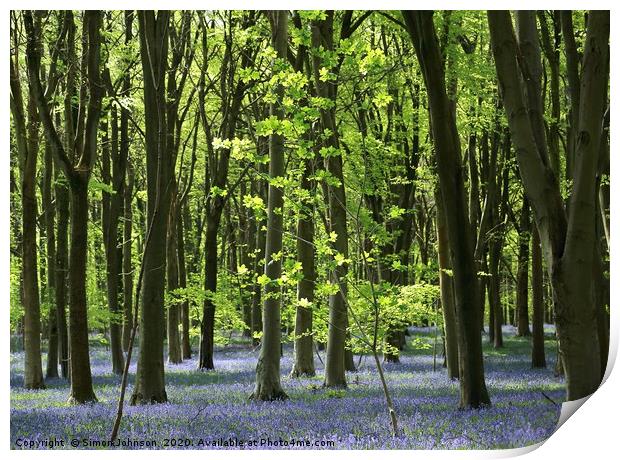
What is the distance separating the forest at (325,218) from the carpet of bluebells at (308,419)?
0.11ft

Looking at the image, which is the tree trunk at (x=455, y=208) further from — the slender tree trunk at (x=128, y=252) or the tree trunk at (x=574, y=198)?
the slender tree trunk at (x=128, y=252)

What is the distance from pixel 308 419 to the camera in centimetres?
793

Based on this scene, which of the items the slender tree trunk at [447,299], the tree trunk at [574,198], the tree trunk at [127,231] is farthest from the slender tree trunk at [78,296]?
the tree trunk at [574,198]

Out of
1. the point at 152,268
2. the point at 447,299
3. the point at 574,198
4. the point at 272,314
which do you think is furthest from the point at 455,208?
the point at 152,268

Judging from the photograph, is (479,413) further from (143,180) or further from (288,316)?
(143,180)

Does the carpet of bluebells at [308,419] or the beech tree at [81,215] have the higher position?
the beech tree at [81,215]

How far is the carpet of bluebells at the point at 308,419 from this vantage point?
287 inches

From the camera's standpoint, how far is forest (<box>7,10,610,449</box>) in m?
6.57

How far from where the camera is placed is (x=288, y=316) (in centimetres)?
1686

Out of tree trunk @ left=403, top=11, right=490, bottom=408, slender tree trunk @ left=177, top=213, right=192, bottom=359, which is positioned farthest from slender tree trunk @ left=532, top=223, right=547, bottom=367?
slender tree trunk @ left=177, top=213, right=192, bottom=359

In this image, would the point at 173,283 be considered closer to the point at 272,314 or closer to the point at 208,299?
the point at 208,299

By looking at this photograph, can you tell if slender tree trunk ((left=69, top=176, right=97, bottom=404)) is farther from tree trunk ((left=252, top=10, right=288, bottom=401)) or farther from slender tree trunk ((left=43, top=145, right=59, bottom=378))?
slender tree trunk ((left=43, top=145, right=59, bottom=378))

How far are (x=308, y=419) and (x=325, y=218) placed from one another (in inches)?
219

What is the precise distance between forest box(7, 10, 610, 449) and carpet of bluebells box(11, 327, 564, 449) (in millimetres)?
33
